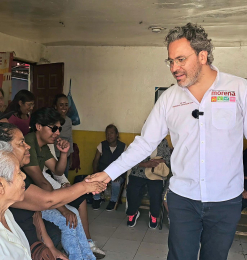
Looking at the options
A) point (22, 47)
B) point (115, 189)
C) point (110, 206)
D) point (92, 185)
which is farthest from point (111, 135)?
point (92, 185)

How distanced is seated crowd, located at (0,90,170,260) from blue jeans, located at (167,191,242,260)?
27.3 inches

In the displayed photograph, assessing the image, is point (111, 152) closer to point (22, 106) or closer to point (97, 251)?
point (22, 106)

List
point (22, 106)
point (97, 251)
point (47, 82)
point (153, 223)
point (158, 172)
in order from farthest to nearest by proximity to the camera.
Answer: point (47, 82), point (158, 172), point (153, 223), point (22, 106), point (97, 251)

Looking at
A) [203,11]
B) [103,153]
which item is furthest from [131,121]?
[203,11]

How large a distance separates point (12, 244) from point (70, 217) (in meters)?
1.44

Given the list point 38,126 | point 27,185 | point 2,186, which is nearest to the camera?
point 2,186

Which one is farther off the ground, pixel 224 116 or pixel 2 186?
pixel 224 116

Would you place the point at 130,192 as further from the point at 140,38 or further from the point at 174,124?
the point at 174,124

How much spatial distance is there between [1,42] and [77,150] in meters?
2.07

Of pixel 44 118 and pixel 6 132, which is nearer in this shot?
pixel 6 132

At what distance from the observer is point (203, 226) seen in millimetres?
1970

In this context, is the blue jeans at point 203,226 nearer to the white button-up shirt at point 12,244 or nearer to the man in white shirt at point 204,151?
the man in white shirt at point 204,151

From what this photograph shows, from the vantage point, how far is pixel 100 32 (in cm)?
482

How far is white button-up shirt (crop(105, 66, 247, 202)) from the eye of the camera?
6.20 ft
